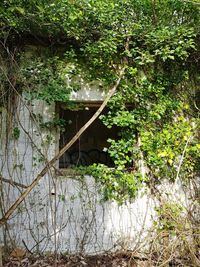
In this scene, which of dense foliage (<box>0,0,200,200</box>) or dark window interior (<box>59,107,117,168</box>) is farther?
dark window interior (<box>59,107,117,168</box>)

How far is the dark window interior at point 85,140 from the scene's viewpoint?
5.07 metres

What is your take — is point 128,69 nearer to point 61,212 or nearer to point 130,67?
point 130,67

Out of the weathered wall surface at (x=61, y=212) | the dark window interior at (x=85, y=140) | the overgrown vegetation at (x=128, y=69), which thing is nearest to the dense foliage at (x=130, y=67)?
the overgrown vegetation at (x=128, y=69)

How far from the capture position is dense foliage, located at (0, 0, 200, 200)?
4.33m

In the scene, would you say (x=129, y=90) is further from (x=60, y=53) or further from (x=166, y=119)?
(x=60, y=53)

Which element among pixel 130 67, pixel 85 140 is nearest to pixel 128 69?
pixel 130 67

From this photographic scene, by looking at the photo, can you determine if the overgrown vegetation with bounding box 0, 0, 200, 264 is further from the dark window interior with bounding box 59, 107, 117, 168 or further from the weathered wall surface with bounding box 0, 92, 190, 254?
the dark window interior with bounding box 59, 107, 117, 168

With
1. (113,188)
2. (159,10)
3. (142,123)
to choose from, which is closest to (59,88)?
(142,123)

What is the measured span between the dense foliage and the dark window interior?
60cm

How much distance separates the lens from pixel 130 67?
181 inches

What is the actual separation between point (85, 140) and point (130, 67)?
7.23 feet

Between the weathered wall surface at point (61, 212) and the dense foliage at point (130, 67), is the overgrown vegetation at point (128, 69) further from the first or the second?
the weathered wall surface at point (61, 212)

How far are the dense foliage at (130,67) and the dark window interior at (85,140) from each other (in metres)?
0.60

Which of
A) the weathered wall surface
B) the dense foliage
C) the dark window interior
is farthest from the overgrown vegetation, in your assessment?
the dark window interior
